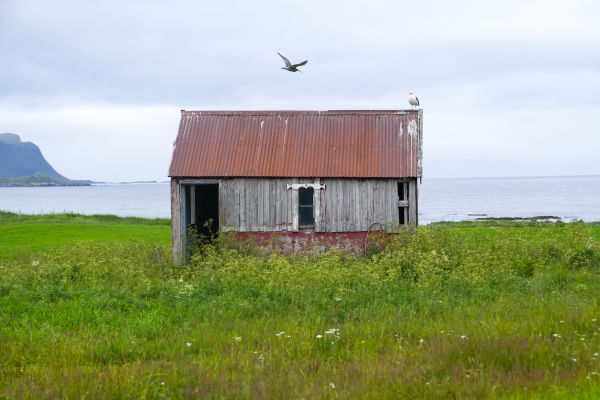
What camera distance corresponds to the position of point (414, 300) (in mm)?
10984

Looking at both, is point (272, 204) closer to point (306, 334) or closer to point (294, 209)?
point (294, 209)

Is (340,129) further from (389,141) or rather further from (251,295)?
(251,295)

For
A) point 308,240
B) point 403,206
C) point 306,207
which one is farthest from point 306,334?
point 306,207

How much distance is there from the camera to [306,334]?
8.51 meters

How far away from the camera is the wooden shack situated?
1934 centimetres

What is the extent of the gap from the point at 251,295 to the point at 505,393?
6664 millimetres

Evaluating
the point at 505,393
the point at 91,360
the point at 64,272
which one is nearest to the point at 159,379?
the point at 91,360

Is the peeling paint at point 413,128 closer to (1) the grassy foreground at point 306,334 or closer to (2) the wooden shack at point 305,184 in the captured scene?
(2) the wooden shack at point 305,184

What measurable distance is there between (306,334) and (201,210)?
1544cm

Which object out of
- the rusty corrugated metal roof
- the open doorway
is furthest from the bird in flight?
the open doorway

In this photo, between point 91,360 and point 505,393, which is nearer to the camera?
point 505,393

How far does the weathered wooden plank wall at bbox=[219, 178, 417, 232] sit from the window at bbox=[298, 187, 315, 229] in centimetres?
44

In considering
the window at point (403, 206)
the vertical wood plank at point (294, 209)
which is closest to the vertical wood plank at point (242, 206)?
the vertical wood plank at point (294, 209)

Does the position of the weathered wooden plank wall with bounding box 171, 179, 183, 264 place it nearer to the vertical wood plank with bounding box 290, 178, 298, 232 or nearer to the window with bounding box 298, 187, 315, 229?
the vertical wood plank with bounding box 290, 178, 298, 232
